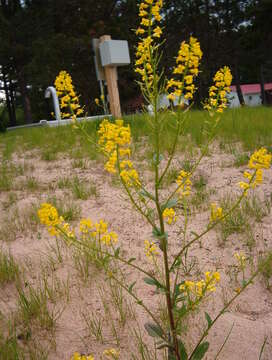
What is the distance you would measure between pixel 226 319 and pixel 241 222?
2.97 feet

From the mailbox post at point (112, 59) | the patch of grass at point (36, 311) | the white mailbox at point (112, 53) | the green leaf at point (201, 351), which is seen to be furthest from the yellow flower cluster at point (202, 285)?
the white mailbox at point (112, 53)

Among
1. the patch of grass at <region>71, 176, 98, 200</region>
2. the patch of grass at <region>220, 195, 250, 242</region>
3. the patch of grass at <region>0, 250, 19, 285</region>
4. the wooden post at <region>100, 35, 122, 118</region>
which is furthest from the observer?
the wooden post at <region>100, 35, 122, 118</region>

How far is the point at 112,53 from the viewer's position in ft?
22.5

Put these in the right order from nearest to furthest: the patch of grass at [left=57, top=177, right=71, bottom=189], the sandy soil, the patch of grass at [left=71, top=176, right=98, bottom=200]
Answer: the sandy soil < the patch of grass at [left=71, top=176, right=98, bottom=200] < the patch of grass at [left=57, top=177, right=71, bottom=189]

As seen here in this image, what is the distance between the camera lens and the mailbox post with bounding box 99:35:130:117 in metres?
6.88

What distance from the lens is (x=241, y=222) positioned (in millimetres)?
2484

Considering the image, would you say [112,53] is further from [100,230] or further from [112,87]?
[100,230]

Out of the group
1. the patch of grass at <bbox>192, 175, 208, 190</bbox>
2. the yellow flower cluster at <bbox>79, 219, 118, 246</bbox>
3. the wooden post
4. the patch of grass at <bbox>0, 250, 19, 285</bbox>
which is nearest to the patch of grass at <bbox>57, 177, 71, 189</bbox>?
the patch of grass at <bbox>192, 175, 208, 190</bbox>

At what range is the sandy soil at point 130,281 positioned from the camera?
1.65 m

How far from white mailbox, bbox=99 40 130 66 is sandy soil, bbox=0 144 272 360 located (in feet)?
13.8

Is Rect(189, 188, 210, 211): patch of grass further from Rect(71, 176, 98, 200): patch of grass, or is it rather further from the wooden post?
the wooden post

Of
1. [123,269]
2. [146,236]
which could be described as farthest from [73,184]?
[123,269]

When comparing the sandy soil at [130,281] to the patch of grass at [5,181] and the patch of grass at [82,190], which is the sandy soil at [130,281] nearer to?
the patch of grass at [82,190]

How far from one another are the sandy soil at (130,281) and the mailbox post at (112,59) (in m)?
4.12
